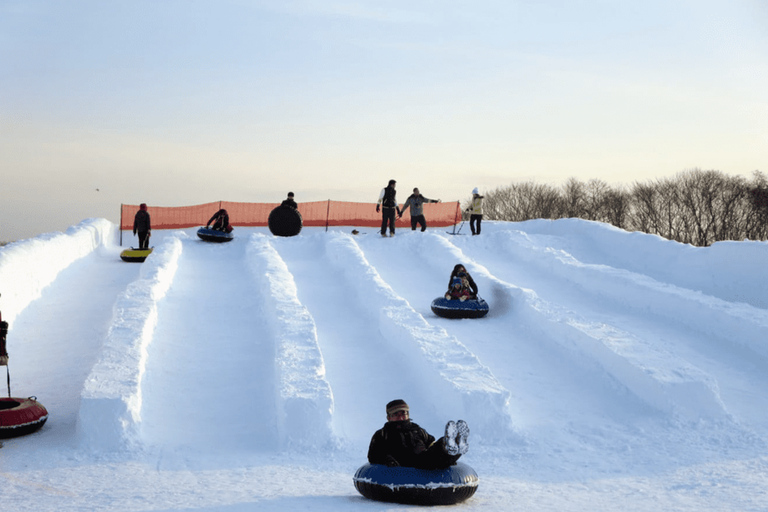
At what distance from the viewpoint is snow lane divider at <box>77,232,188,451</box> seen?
8.79 m

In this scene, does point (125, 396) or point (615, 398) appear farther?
point (615, 398)

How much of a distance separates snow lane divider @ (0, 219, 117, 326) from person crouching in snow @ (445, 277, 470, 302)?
7.86 metres

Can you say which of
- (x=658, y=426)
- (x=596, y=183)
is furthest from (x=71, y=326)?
(x=596, y=183)

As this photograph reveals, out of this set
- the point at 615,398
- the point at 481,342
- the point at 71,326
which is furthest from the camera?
the point at 71,326

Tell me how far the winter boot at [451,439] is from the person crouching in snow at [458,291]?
A: 7.94 m

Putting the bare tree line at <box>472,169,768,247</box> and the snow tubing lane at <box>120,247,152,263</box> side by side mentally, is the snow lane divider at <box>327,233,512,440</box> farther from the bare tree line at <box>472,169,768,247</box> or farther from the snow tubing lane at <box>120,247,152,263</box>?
the bare tree line at <box>472,169,768,247</box>

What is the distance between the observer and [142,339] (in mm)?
11312

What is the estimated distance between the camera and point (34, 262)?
16.5m

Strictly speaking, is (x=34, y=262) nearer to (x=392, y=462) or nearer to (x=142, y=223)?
(x=142, y=223)

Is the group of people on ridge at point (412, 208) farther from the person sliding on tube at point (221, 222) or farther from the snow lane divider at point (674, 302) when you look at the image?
the snow lane divider at point (674, 302)

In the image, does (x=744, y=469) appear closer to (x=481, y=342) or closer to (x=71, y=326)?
(x=481, y=342)

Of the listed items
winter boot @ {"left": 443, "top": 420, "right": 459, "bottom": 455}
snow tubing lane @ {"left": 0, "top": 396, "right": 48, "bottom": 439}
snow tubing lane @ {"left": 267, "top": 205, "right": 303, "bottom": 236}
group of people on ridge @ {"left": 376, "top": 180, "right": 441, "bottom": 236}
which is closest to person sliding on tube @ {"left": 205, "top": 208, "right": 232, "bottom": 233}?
snow tubing lane @ {"left": 267, "top": 205, "right": 303, "bottom": 236}

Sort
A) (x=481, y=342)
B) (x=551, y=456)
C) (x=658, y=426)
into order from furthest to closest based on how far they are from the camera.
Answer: (x=481, y=342) → (x=658, y=426) → (x=551, y=456)

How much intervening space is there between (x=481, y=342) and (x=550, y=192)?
57.3 meters
